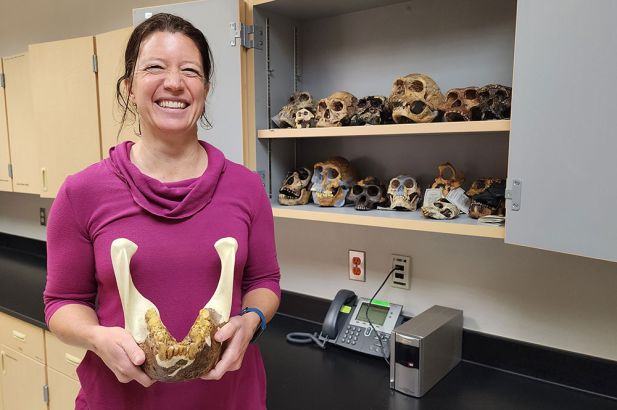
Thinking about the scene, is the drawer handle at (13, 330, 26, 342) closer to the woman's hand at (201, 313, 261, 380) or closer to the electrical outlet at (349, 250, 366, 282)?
the electrical outlet at (349, 250, 366, 282)

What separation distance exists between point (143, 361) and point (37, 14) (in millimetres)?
2764

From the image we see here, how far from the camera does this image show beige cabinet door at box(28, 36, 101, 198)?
1876 millimetres

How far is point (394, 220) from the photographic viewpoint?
1202mm

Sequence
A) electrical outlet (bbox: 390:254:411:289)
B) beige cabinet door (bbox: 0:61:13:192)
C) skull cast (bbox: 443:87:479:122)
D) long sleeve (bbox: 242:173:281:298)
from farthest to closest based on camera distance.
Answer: beige cabinet door (bbox: 0:61:13:192) < electrical outlet (bbox: 390:254:411:289) < skull cast (bbox: 443:87:479:122) < long sleeve (bbox: 242:173:281:298)

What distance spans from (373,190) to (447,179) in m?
0.22

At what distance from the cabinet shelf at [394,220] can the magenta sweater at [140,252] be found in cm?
47

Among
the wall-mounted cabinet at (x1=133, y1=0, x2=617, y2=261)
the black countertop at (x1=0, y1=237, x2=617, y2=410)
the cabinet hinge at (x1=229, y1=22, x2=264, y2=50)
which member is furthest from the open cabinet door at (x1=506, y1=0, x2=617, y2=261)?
the cabinet hinge at (x1=229, y1=22, x2=264, y2=50)

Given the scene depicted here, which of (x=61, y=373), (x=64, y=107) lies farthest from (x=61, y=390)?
(x=64, y=107)

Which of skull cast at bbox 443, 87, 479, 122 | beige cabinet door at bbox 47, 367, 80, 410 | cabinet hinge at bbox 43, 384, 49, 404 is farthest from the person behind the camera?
cabinet hinge at bbox 43, 384, 49, 404

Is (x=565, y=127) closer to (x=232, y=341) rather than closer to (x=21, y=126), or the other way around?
(x=232, y=341)

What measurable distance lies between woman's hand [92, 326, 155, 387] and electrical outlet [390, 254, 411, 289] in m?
1.00

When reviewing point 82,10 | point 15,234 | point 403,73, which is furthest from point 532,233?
point 15,234

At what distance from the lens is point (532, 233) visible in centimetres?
96

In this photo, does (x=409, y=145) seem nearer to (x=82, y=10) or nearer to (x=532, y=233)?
(x=532, y=233)
